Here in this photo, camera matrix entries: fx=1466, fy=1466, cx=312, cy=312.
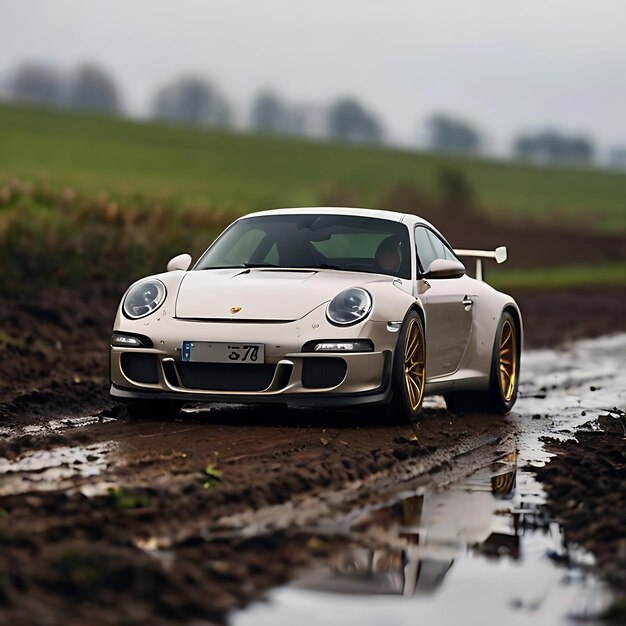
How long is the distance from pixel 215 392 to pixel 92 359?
534 cm

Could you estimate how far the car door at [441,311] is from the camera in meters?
10.3

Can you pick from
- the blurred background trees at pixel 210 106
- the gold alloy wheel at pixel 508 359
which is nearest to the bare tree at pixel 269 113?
the blurred background trees at pixel 210 106

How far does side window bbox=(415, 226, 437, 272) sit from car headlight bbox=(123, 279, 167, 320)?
2024 mm

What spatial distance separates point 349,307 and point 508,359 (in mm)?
3056

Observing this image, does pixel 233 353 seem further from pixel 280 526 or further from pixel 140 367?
pixel 280 526

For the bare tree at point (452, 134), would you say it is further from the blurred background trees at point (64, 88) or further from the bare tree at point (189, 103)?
the blurred background trees at point (64, 88)

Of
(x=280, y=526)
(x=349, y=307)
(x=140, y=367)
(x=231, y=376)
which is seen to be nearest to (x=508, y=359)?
(x=349, y=307)

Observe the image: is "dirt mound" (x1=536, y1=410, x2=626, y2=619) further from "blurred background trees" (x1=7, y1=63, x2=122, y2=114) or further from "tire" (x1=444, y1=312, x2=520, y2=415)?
"blurred background trees" (x1=7, y1=63, x2=122, y2=114)

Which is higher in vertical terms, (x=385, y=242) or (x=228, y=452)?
(x=385, y=242)

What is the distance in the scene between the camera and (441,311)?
1059 cm

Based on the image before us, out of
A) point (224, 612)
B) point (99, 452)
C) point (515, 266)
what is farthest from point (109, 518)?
point (515, 266)

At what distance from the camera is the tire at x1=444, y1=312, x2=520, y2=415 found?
37.7 ft

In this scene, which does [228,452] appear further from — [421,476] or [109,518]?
[109,518]

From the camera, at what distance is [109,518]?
19.9 ft
